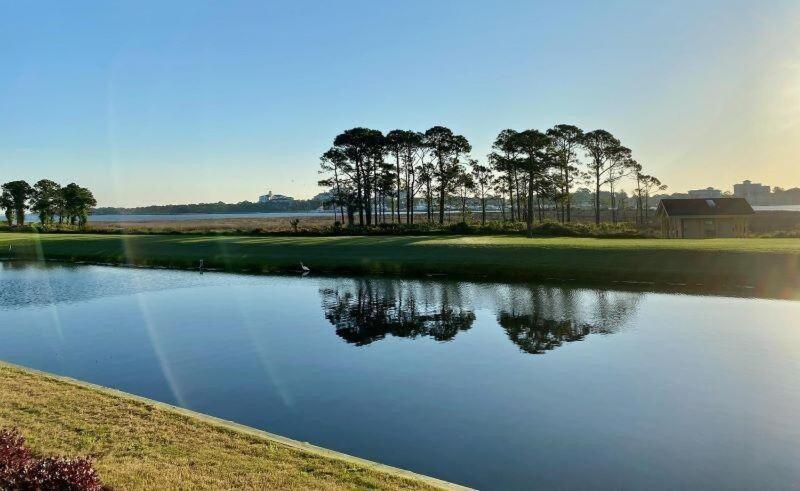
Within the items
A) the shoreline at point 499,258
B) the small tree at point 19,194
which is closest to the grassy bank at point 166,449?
the shoreline at point 499,258

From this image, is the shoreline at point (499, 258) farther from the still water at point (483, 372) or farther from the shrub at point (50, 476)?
the shrub at point (50, 476)

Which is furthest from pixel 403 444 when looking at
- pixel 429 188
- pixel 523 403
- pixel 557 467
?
pixel 429 188

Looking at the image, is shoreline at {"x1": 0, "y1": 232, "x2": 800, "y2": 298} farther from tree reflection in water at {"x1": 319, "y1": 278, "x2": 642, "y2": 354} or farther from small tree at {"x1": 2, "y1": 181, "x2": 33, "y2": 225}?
small tree at {"x1": 2, "y1": 181, "x2": 33, "y2": 225}

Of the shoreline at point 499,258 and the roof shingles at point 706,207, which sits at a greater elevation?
the roof shingles at point 706,207

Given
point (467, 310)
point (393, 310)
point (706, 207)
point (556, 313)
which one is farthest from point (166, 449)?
point (706, 207)

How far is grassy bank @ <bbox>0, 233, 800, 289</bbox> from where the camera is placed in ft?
101

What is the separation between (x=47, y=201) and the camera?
4099 inches

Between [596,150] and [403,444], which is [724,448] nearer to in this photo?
[403,444]

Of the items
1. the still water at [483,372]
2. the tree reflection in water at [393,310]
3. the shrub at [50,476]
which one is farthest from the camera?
the tree reflection in water at [393,310]

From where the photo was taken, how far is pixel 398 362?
15.6 meters

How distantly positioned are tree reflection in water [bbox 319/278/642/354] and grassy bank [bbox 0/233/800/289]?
4981 millimetres

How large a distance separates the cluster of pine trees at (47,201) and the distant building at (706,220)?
95.4m

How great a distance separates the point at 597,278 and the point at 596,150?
44.7 m

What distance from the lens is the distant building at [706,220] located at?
175 feet
